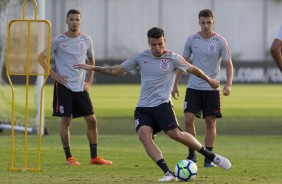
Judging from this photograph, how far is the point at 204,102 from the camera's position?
1399 cm

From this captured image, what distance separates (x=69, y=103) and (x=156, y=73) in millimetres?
2722

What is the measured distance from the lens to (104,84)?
1923 inches

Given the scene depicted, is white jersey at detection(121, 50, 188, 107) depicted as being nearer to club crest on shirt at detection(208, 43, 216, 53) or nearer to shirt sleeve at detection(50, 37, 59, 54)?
club crest on shirt at detection(208, 43, 216, 53)

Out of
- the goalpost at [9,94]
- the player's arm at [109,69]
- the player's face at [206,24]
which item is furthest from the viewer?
the goalpost at [9,94]

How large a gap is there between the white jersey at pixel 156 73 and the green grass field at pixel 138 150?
97 centimetres

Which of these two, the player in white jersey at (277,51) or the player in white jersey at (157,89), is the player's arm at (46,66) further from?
the player in white jersey at (277,51)

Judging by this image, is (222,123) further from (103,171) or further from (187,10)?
(187,10)

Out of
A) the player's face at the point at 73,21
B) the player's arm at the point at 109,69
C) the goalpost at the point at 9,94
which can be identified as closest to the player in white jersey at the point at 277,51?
the player's arm at the point at 109,69

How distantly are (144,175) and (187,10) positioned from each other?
2126 inches

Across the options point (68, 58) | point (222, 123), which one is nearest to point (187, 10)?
point (222, 123)

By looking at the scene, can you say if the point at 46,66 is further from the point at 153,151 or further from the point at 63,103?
the point at 153,151

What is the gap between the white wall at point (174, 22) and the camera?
6300cm

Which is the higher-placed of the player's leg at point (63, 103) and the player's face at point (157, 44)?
the player's face at point (157, 44)

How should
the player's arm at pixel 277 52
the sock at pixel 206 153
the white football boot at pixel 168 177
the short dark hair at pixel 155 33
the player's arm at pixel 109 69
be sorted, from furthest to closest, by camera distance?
the sock at pixel 206 153
the player's arm at pixel 109 69
the short dark hair at pixel 155 33
the white football boot at pixel 168 177
the player's arm at pixel 277 52
